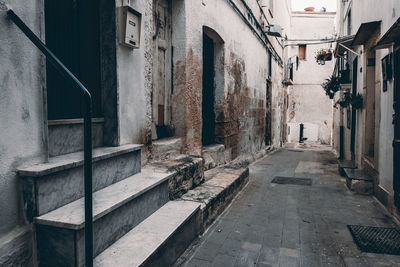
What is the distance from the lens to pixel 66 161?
2.23 metres

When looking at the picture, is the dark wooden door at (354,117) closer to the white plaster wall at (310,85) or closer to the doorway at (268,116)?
the doorway at (268,116)

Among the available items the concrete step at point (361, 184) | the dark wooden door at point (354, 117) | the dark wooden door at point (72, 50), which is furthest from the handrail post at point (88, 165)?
the dark wooden door at point (354, 117)

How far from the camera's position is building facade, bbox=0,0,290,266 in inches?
75.2

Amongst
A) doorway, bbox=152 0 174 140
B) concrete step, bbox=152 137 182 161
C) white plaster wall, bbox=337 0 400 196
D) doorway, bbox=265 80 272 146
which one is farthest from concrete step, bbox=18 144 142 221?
doorway, bbox=265 80 272 146

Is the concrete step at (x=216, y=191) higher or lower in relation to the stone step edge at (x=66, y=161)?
lower

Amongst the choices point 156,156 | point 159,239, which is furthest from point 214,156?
point 159,239

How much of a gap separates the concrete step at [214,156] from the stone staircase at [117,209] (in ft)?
6.58

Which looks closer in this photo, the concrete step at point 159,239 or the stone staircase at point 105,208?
the stone staircase at point 105,208

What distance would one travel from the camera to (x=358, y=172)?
20.6ft

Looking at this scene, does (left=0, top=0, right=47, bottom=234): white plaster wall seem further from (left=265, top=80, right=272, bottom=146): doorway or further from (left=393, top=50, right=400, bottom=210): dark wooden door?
(left=265, top=80, right=272, bottom=146): doorway

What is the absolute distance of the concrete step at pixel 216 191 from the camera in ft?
11.9

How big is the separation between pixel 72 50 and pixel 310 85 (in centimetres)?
2223

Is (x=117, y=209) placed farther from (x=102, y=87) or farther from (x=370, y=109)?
(x=370, y=109)

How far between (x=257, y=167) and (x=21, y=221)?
717cm
